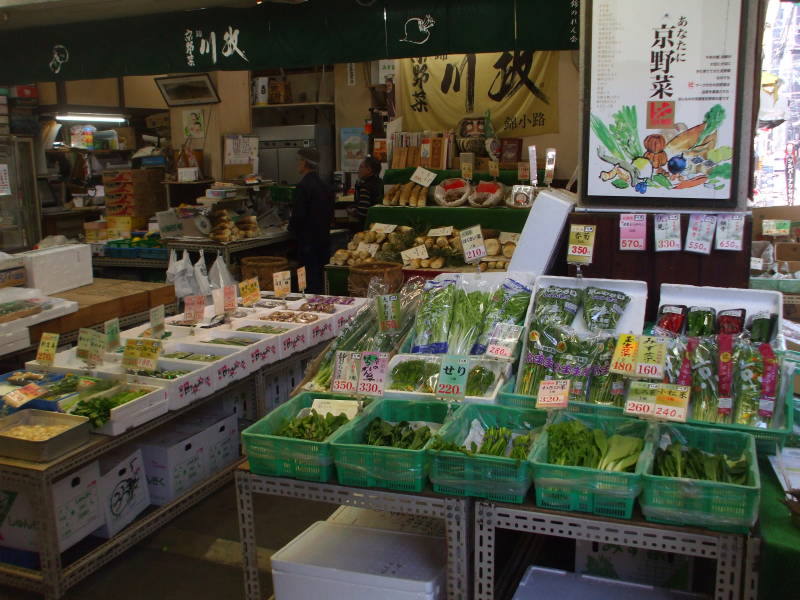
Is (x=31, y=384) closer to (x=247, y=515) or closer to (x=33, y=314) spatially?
(x=33, y=314)

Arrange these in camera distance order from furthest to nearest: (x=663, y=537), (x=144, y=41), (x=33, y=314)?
1. (x=144, y=41)
2. (x=33, y=314)
3. (x=663, y=537)

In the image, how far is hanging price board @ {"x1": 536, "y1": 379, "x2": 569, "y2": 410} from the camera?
2.67 metres

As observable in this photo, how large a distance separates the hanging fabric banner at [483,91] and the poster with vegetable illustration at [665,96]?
470 centimetres

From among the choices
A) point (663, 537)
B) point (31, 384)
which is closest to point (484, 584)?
point (663, 537)

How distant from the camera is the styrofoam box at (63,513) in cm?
331

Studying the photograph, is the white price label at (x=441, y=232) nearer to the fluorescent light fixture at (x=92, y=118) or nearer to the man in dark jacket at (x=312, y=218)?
the man in dark jacket at (x=312, y=218)

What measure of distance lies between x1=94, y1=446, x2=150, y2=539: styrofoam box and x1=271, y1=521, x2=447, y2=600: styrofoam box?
131 cm

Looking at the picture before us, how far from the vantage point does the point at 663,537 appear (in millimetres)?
2215

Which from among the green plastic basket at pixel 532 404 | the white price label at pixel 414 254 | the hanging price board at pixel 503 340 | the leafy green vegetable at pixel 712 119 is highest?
the leafy green vegetable at pixel 712 119

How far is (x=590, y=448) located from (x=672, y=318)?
3.64 ft

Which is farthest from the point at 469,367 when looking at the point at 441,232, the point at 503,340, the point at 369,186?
the point at 369,186

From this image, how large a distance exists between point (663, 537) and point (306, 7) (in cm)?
547

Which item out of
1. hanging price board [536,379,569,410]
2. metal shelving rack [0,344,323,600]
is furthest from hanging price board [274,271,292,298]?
hanging price board [536,379,569,410]

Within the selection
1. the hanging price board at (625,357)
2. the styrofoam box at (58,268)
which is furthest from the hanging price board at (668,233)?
the styrofoam box at (58,268)
